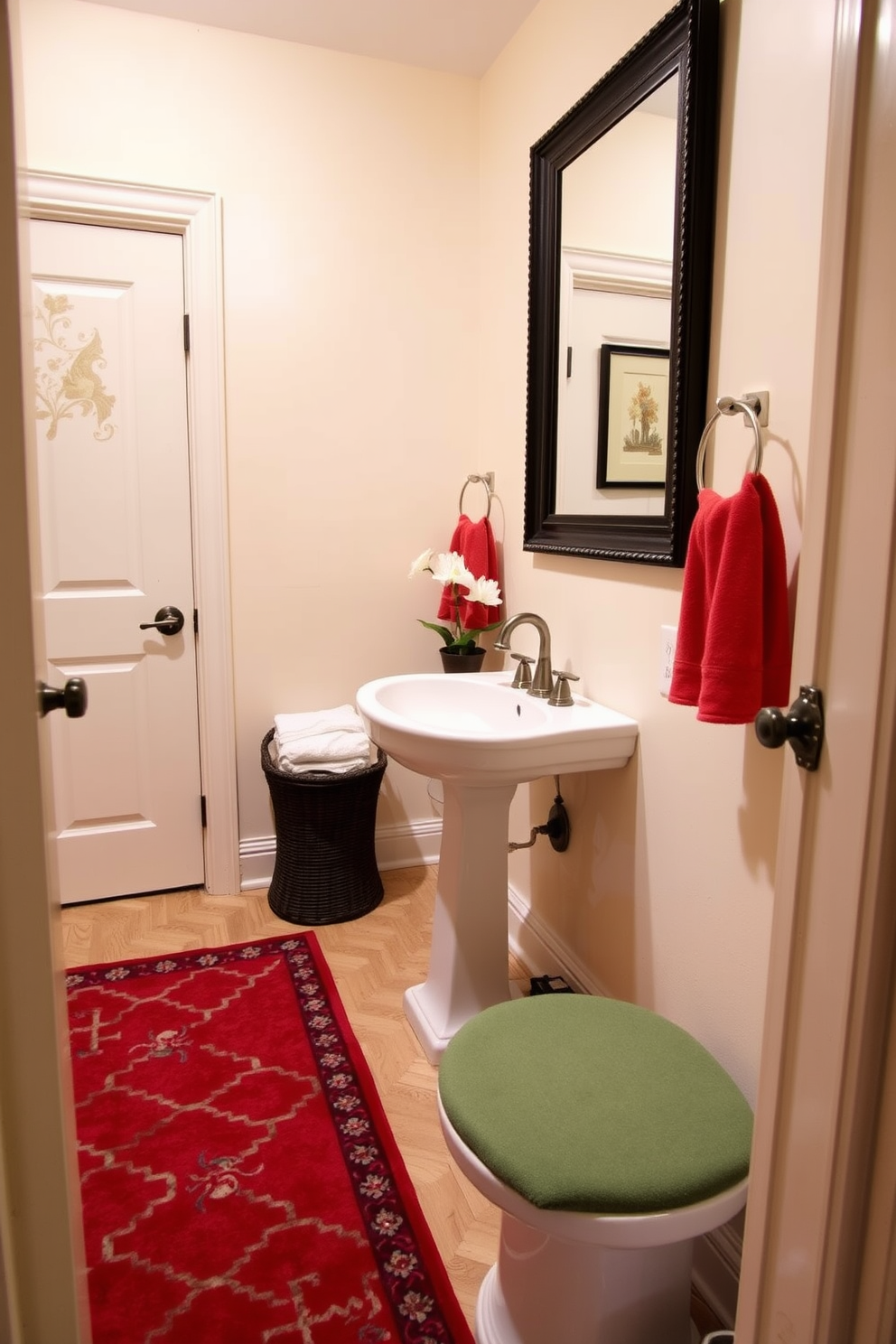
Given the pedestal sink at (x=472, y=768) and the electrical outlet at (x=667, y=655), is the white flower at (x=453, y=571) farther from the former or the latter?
the electrical outlet at (x=667, y=655)

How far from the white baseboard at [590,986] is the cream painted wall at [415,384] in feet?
0.13

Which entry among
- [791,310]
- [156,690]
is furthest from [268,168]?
[791,310]

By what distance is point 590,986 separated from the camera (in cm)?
191

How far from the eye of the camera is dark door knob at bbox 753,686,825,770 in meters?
0.77

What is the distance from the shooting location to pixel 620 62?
1.64 meters

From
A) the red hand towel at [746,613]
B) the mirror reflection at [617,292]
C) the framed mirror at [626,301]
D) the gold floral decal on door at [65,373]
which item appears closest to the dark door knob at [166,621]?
the gold floral decal on door at [65,373]

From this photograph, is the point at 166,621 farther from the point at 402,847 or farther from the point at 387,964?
the point at 387,964

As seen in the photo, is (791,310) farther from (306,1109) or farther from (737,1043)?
(306,1109)

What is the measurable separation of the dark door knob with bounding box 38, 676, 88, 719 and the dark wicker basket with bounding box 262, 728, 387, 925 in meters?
1.69

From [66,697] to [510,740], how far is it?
39.8 inches

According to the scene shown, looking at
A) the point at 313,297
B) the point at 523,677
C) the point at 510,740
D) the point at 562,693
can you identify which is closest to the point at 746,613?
the point at 510,740

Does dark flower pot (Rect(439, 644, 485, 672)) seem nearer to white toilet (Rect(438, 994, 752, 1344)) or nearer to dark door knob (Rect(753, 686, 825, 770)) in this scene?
white toilet (Rect(438, 994, 752, 1344))

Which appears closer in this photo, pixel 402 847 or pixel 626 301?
pixel 626 301

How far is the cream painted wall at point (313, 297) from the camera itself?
2242 mm
